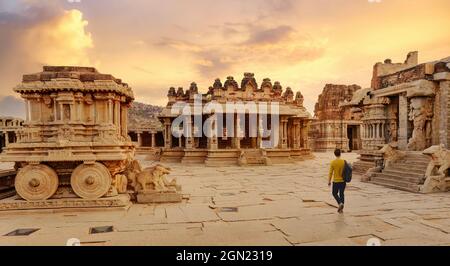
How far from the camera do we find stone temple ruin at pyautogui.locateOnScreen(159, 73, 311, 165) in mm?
19048

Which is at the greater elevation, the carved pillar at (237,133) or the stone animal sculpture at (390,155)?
the carved pillar at (237,133)

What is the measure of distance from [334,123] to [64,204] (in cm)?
3548

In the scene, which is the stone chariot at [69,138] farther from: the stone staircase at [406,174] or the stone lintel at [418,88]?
the stone lintel at [418,88]

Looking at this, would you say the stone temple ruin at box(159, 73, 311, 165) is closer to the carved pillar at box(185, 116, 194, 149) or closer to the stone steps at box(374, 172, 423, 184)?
the carved pillar at box(185, 116, 194, 149)

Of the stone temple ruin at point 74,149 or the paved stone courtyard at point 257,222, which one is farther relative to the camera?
the stone temple ruin at point 74,149

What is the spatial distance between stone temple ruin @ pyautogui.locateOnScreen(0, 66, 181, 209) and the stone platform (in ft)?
0.07

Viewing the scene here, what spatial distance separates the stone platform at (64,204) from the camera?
6.32 meters

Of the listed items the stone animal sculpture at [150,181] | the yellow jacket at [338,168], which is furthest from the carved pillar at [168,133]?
the yellow jacket at [338,168]

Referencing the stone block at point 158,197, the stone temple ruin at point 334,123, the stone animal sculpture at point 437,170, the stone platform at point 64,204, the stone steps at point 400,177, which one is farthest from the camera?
the stone temple ruin at point 334,123

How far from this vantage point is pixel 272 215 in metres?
6.11

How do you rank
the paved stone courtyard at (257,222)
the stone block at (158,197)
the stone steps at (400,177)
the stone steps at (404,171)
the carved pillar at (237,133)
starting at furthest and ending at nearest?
the carved pillar at (237,133), the stone steps at (404,171), the stone steps at (400,177), the stone block at (158,197), the paved stone courtyard at (257,222)
